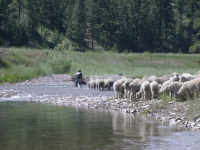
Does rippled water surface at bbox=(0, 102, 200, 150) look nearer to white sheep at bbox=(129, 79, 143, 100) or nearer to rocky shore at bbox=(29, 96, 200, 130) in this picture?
rocky shore at bbox=(29, 96, 200, 130)

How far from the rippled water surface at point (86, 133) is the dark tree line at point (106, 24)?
62011 mm

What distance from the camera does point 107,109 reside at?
75.5 feet

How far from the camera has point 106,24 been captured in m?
90.1

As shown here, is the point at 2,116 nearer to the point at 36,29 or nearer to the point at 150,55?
the point at 150,55

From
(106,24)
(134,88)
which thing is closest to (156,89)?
(134,88)

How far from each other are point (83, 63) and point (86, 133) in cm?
4647

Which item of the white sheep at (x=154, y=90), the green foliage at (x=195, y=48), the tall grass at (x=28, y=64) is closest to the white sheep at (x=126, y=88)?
the white sheep at (x=154, y=90)

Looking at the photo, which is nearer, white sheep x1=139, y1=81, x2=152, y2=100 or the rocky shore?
the rocky shore

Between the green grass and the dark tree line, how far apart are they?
16.5 meters

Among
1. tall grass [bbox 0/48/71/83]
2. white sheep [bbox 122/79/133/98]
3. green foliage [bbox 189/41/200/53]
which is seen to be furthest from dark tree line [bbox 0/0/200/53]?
white sheep [bbox 122/79/133/98]

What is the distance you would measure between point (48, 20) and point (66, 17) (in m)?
3.63

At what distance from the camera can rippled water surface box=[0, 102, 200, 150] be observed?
14109mm

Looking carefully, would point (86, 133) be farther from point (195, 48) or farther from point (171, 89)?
point (195, 48)

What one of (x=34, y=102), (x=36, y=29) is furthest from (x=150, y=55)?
(x=34, y=102)
